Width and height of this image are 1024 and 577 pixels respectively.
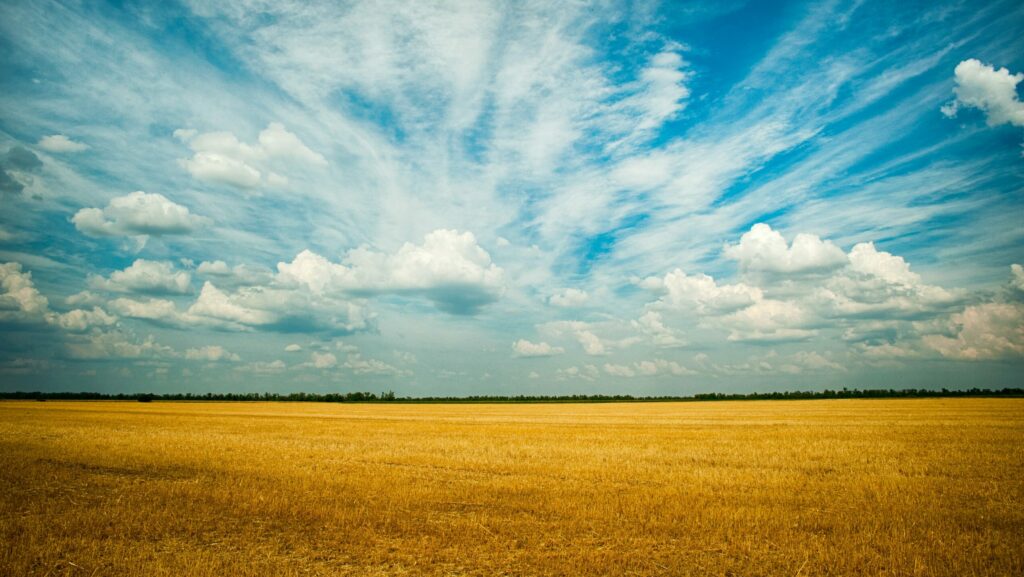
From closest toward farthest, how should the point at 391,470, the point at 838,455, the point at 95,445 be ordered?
the point at 391,470, the point at 838,455, the point at 95,445

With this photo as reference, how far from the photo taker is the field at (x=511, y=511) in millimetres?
8547

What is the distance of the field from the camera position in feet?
28.0

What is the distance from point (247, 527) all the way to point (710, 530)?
9.62 metres

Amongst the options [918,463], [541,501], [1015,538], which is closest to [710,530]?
[541,501]

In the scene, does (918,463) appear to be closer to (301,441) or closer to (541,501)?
(541,501)

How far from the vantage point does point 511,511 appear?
11.9 meters

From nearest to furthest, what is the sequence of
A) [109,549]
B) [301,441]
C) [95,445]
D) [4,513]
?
[109,549] < [4,513] < [95,445] < [301,441]

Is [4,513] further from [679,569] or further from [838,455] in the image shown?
[838,455]

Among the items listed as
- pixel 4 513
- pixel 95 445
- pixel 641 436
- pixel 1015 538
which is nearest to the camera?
pixel 1015 538

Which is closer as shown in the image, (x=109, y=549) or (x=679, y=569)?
(x=679, y=569)

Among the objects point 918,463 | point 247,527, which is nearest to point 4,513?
point 247,527

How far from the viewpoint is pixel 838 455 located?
808 inches

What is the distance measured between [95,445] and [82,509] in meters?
14.8

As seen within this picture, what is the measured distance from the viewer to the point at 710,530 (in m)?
10.3
